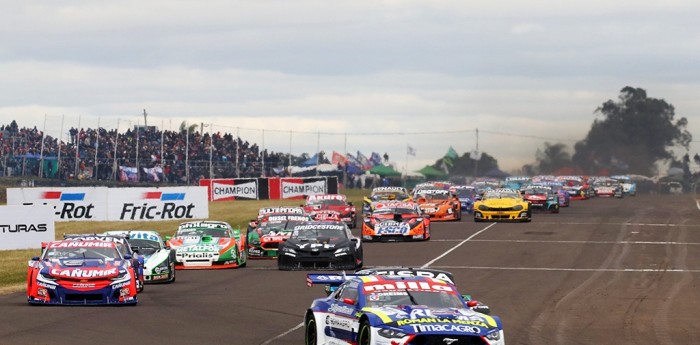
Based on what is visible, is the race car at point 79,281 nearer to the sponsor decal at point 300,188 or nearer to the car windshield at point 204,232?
the car windshield at point 204,232

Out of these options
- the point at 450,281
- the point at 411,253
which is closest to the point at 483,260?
the point at 411,253

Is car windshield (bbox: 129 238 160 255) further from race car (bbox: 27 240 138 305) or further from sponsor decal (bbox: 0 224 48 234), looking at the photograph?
sponsor decal (bbox: 0 224 48 234)

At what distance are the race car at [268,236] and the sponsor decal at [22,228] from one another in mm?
7830

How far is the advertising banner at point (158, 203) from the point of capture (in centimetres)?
5650

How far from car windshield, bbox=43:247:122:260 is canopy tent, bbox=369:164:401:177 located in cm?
7831

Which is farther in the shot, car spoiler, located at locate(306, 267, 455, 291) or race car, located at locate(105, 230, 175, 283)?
race car, located at locate(105, 230, 175, 283)

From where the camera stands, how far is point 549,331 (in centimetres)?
1864

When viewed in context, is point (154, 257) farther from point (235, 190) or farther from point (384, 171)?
point (384, 171)

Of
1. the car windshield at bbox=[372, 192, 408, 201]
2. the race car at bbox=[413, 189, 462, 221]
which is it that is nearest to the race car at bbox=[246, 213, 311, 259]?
the race car at bbox=[413, 189, 462, 221]

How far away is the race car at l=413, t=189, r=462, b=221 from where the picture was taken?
56.5 metres

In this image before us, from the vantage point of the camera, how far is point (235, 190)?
3157 inches

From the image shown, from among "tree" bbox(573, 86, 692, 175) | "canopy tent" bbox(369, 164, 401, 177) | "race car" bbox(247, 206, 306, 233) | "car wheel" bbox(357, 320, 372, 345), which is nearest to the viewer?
"car wheel" bbox(357, 320, 372, 345)

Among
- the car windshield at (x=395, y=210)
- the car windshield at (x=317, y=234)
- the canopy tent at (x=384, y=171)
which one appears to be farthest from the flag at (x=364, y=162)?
the car windshield at (x=317, y=234)

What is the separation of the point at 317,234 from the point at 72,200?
2674 centimetres
